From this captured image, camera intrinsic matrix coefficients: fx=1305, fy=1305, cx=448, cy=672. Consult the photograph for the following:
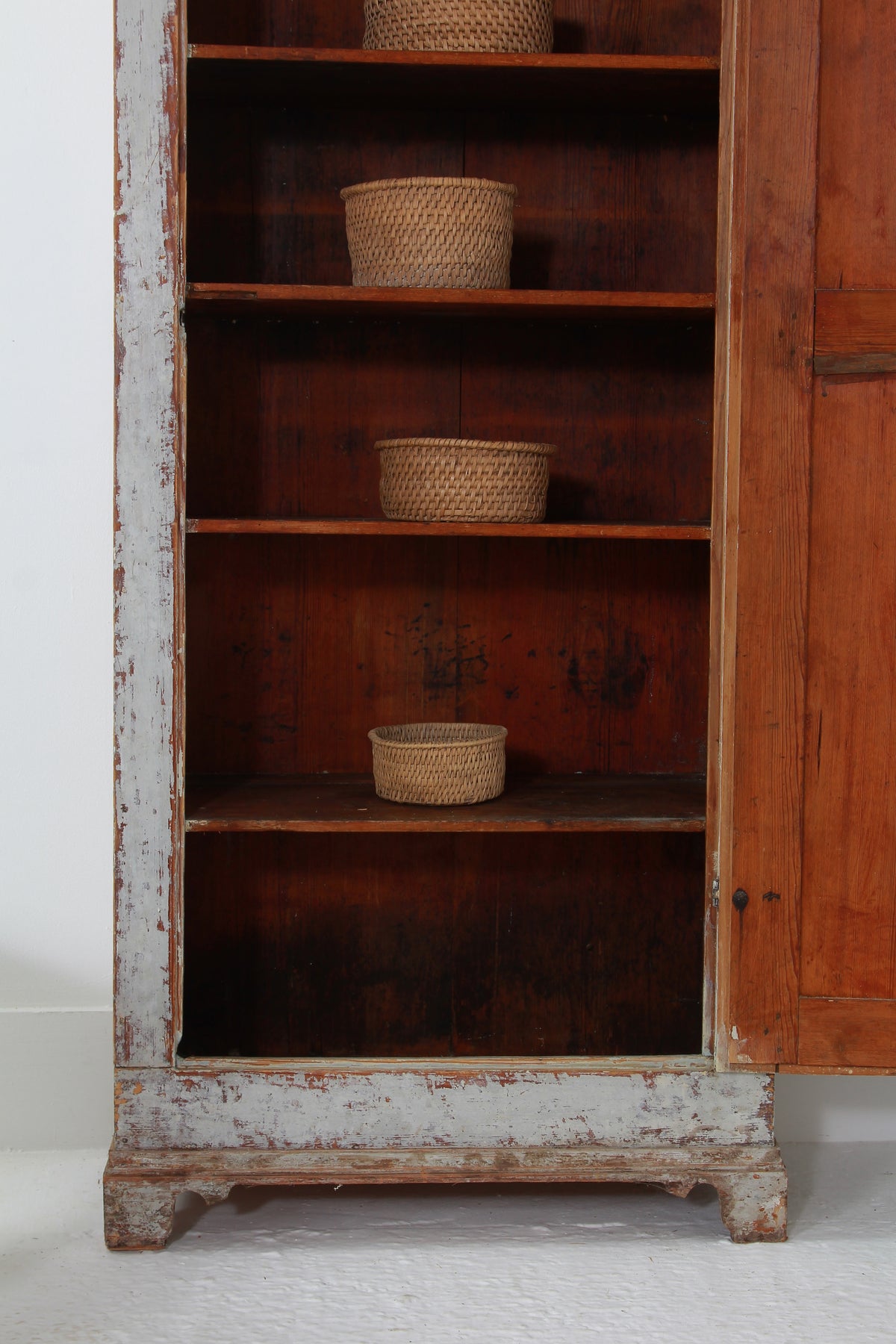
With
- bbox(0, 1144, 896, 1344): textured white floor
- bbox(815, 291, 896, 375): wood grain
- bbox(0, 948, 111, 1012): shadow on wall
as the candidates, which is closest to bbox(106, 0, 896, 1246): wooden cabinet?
bbox(815, 291, 896, 375): wood grain

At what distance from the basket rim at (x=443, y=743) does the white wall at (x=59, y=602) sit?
58 cm

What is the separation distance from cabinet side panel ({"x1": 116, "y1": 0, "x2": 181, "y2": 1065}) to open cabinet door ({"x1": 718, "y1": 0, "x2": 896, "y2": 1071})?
839mm

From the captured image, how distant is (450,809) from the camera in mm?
2191

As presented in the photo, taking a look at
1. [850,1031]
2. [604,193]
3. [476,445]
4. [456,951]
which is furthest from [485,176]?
[850,1031]

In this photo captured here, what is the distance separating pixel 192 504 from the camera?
2447 millimetres

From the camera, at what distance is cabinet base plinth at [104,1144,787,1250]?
200cm

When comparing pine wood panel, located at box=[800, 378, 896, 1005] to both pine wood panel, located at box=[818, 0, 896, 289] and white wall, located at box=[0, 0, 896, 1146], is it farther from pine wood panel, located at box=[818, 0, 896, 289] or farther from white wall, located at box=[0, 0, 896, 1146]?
white wall, located at box=[0, 0, 896, 1146]

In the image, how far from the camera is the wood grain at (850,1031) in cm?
198

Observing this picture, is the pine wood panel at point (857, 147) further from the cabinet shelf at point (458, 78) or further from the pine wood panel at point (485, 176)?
the pine wood panel at point (485, 176)

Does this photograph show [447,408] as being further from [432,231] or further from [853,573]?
[853,573]

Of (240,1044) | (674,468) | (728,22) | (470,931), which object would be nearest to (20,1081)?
(240,1044)

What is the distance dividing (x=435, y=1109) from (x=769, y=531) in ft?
3.35

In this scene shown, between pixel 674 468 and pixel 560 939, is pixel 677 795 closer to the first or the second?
pixel 560 939

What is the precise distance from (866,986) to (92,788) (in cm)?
149
